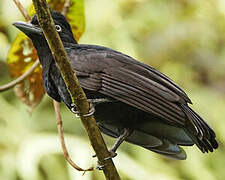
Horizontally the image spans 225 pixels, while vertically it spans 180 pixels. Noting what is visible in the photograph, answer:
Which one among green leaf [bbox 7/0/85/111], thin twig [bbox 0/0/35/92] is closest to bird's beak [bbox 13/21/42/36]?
thin twig [bbox 0/0/35/92]

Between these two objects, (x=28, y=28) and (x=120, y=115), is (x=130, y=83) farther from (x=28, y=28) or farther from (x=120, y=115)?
(x=28, y=28)

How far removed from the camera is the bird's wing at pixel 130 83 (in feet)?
10.3

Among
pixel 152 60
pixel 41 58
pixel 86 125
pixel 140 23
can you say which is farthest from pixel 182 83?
pixel 86 125

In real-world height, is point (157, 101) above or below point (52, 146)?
above

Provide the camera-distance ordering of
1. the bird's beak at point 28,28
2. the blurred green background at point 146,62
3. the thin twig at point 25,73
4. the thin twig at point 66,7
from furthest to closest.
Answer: the blurred green background at point 146,62 → the thin twig at point 66,7 → the thin twig at point 25,73 → the bird's beak at point 28,28

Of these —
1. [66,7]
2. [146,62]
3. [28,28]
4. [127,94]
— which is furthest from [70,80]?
[146,62]

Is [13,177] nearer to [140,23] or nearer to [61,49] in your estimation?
[140,23]

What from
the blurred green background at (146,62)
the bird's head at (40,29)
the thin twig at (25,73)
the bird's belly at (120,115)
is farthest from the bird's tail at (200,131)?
the blurred green background at (146,62)

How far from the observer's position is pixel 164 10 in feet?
23.2

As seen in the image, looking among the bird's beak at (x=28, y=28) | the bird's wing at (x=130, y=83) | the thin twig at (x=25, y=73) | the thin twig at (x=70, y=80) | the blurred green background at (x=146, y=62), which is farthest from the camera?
the blurred green background at (x=146, y=62)

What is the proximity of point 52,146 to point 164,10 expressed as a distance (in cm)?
237

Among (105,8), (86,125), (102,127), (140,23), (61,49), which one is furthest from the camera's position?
(140,23)

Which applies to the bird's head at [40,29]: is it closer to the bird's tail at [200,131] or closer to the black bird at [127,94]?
the black bird at [127,94]

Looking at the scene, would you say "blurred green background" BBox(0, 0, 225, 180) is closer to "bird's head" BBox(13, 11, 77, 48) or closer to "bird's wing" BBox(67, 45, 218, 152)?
"bird's head" BBox(13, 11, 77, 48)
